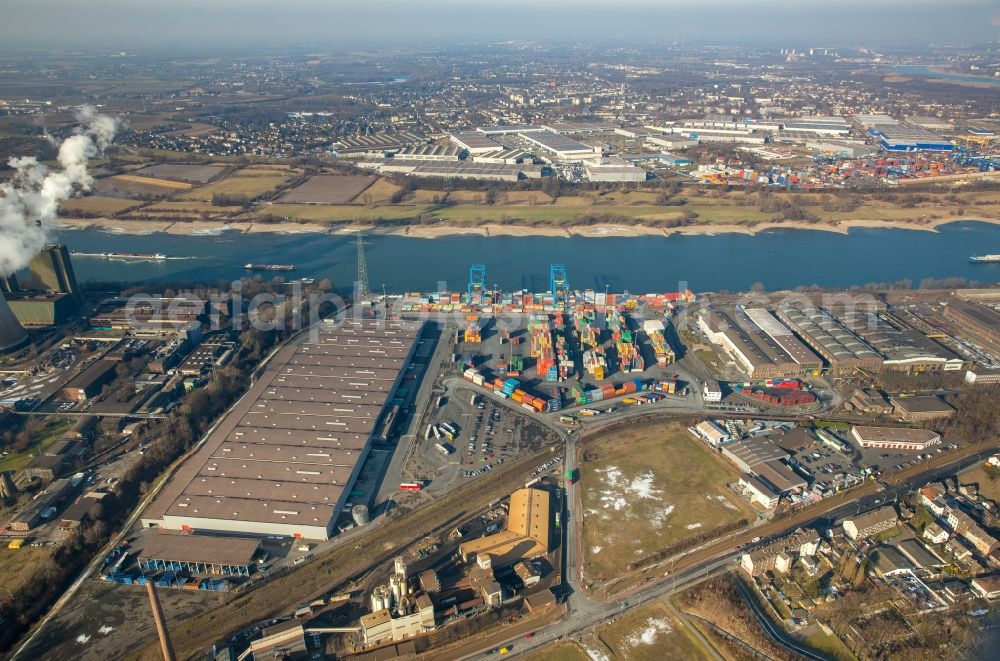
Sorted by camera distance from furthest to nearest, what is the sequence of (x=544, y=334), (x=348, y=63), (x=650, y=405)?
(x=348, y=63) → (x=544, y=334) → (x=650, y=405)

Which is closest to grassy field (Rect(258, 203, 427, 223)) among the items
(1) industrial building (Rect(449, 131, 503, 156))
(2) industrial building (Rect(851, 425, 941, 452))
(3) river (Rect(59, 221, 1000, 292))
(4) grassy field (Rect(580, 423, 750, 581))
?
(3) river (Rect(59, 221, 1000, 292))

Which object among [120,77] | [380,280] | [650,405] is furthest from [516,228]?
[120,77]

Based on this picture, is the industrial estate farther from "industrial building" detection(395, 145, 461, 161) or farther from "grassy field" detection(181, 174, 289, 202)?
"industrial building" detection(395, 145, 461, 161)

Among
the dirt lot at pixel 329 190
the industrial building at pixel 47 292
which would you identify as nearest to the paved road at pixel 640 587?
the industrial building at pixel 47 292

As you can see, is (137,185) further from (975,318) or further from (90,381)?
(975,318)

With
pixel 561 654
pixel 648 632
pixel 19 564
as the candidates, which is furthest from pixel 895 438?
pixel 19 564

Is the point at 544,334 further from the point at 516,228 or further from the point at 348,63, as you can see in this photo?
the point at 348,63

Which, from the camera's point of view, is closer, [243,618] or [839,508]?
[243,618]
